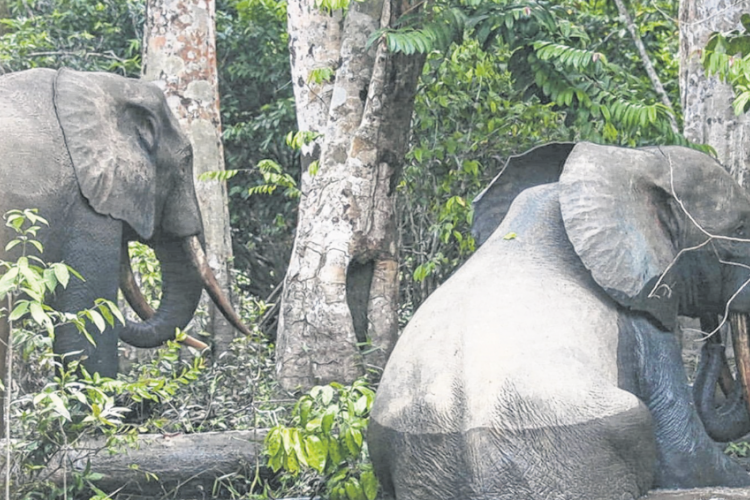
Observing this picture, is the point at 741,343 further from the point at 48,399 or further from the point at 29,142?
the point at 29,142

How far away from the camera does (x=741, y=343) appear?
270 inches

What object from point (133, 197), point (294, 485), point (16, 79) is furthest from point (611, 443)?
point (16, 79)

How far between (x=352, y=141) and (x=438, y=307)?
2822 millimetres

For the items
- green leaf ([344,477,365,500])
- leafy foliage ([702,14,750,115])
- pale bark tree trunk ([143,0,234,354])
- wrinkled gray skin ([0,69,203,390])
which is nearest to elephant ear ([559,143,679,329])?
leafy foliage ([702,14,750,115])

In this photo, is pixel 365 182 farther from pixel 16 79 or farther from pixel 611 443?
pixel 611 443

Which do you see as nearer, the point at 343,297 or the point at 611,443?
the point at 611,443

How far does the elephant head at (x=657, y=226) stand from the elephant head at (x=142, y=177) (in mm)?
2388

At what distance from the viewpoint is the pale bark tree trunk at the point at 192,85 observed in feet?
36.0

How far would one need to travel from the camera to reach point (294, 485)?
7.21 meters

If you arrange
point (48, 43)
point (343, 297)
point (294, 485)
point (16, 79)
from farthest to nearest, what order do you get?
1. point (48, 43)
2. point (343, 297)
3. point (16, 79)
4. point (294, 485)

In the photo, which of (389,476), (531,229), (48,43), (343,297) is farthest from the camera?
(48,43)

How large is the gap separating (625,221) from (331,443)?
1759 mm

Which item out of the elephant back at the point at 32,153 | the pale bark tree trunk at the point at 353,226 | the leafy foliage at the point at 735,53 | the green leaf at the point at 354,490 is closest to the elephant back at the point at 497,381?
the green leaf at the point at 354,490

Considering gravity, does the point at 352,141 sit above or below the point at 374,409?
above
